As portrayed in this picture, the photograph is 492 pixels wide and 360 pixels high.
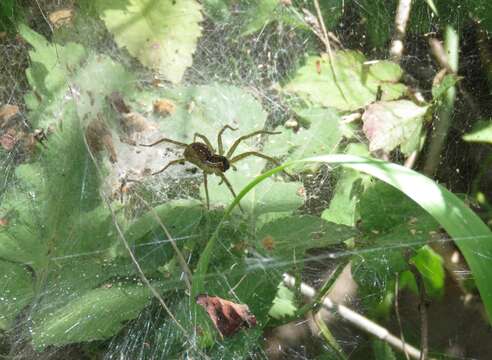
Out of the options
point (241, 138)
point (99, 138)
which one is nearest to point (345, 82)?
point (241, 138)

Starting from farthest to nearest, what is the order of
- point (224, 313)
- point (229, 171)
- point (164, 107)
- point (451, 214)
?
point (164, 107)
point (229, 171)
point (224, 313)
point (451, 214)

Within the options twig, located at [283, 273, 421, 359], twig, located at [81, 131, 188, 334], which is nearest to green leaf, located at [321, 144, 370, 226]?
twig, located at [283, 273, 421, 359]

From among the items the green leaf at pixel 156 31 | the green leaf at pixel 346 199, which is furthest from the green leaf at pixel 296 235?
the green leaf at pixel 156 31

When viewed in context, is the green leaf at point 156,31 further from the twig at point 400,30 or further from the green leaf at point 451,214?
the green leaf at point 451,214

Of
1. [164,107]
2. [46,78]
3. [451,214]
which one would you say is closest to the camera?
[451,214]

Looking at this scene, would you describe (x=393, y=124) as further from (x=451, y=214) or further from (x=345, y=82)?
(x=451, y=214)

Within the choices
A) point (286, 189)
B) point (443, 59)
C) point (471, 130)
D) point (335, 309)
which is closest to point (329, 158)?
point (286, 189)
